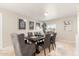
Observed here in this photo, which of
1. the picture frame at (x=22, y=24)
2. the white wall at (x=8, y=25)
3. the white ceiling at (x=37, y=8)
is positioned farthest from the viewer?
the picture frame at (x=22, y=24)

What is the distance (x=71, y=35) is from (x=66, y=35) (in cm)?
45

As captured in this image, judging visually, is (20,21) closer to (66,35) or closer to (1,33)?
(1,33)

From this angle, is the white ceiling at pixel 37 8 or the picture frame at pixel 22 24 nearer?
the white ceiling at pixel 37 8

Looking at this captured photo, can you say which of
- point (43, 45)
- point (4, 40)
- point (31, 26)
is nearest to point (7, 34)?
point (4, 40)

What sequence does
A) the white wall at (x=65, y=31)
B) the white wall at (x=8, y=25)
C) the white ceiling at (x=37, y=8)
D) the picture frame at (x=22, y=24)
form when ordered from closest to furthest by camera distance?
the white ceiling at (x=37, y=8) < the white wall at (x=8, y=25) < the picture frame at (x=22, y=24) < the white wall at (x=65, y=31)

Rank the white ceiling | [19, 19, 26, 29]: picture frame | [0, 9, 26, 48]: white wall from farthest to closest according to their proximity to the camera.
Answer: [19, 19, 26, 29]: picture frame → [0, 9, 26, 48]: white wall → the white ceiling

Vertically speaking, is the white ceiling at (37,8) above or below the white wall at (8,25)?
above

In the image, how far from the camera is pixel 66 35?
9.77 metres

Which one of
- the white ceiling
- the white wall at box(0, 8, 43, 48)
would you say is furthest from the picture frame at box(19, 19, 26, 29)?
the white ceiling

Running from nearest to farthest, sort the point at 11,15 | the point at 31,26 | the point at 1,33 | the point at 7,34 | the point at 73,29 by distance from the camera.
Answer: the point at 1,33, the point at 7,34, the point at 11,15, the point at 31,26, the point at 73,29

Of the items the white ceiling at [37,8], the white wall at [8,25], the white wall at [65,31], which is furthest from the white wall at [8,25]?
the white wall at [65,31]

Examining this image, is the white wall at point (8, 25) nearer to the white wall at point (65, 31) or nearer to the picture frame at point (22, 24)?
the picture frame at point (22, 24)

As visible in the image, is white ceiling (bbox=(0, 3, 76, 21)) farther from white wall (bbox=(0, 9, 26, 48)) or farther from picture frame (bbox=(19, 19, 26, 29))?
picture frame (bbox=(19, 19, 26, 29))

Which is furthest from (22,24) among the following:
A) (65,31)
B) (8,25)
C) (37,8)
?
(65,31)
